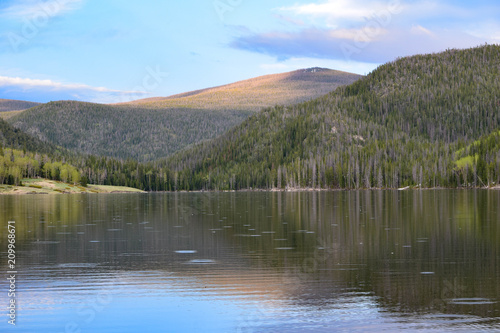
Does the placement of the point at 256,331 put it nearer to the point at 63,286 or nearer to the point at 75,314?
the point at 75,314

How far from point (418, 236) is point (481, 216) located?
26.9m

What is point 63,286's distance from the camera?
109ft

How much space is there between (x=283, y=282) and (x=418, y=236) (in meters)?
25.0

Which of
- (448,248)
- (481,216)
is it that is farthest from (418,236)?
(481,216)

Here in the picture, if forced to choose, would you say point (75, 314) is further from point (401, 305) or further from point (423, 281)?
point (423, 281)

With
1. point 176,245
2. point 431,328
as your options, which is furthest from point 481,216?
point 431,328

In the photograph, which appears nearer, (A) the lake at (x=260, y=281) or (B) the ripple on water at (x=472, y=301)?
(A) the lake at (x=260, y=281)

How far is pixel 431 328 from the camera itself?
24.0 meters

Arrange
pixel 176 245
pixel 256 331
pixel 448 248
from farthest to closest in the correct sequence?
1. pixel 176 245
2. pixel 448 248
3. pixel 256 331

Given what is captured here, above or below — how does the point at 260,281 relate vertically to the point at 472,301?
above

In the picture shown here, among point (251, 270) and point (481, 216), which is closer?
point (251, 270)

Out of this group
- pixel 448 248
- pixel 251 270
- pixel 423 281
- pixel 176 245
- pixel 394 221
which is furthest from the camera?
pixel 394 221

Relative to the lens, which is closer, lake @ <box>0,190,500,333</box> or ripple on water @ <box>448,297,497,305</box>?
lake @ <box>0,190,500,333</box>

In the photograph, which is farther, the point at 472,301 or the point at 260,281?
the point at 260,281
